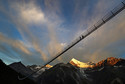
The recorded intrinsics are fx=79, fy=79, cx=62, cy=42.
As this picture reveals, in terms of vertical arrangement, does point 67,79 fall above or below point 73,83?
above

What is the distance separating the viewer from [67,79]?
3342 inches

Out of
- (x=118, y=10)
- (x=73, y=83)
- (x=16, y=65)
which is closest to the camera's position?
(x=118, y=10)

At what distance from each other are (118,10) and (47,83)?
291ft

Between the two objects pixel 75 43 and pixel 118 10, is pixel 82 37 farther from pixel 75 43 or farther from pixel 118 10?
pixel 118 10

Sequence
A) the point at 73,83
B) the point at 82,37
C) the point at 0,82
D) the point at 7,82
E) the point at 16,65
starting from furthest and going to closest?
the point at 16,65
the point at 73,83
the point at 82,37
the point at 7,82
the point at 0,82

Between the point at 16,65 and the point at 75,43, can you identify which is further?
the point at 16,65

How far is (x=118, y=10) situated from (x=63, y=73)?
88311 mm

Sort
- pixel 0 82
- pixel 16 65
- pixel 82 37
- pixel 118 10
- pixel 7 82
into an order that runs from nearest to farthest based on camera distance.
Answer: pixel 0 82 → pixel 7 82 → pixel 118 10 → pixel 82 37 → pixel 16 65

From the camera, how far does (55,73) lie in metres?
91.9

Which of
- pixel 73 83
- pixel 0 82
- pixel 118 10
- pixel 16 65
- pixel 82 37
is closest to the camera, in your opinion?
pixel 0 82

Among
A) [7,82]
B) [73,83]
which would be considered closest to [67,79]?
[73,83]

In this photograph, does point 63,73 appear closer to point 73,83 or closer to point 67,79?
point 67,79

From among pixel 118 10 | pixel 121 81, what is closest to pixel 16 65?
pixel 118 10

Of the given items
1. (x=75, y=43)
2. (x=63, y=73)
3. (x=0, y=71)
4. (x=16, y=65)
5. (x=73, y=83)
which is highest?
(x=16, y=65)
